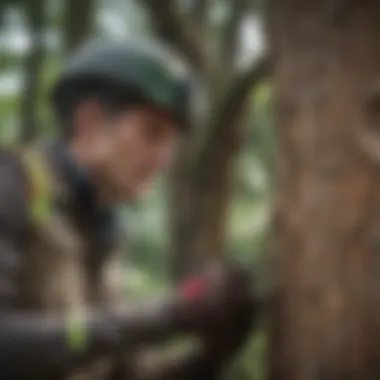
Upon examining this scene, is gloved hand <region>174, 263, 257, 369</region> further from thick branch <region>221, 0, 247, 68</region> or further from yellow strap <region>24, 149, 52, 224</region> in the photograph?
thick branch <region>221, 0, 247, 68</region>

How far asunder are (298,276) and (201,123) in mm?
304

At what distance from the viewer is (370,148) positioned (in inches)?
33.2

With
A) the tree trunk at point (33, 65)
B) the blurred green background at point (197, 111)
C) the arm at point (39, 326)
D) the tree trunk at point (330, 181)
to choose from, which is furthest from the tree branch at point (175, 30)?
the arm at point (39, 326)

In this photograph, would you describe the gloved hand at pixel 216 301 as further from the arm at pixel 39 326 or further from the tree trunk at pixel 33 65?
the tree trunk at pixel 33 65

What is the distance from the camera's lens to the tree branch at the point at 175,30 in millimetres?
1160

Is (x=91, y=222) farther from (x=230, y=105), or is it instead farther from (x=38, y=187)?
(x=230, y=105)

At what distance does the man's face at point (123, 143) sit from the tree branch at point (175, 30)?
267 millimetres

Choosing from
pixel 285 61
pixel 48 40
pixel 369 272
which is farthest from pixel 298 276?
pixel 48 40

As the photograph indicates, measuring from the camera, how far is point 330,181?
865 mm

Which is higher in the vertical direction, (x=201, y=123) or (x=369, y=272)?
(x=201, y=123)

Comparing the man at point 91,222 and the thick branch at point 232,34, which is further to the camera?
the thick branch at point 232,34

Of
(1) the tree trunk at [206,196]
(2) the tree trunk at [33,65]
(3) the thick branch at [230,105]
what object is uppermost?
(2) the tree trunk at [33,65]

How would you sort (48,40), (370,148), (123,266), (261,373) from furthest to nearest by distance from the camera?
(48,40) → (123,266) → (261,373) → (370,148)

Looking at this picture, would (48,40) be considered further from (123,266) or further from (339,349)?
(339,349)
